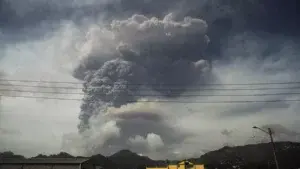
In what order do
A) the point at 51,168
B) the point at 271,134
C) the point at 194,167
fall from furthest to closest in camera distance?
the point at 51,168
the point at 194,167
the point at 271,134

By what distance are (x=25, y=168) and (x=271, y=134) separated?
5394 cm

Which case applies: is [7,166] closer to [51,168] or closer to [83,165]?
[51,168]

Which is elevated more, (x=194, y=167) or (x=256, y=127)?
(x=256, y=127)

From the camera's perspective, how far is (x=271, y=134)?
40.4 metres

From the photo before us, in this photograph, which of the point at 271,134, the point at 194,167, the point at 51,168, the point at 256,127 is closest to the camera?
the point at 256,127

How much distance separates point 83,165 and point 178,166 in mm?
22162

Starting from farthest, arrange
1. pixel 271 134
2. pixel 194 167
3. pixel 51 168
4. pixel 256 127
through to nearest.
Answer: pixel 51 168 → pixel 194 167 → pixel 271 134 → pixel 256 127

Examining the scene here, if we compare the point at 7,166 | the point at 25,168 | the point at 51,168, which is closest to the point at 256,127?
the point at 51,168

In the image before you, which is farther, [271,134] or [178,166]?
[178,166]

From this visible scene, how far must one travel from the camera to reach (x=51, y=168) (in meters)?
65.1

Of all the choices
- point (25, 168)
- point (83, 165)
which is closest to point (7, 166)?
point (25, 168)

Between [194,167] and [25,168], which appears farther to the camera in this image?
[25,168]

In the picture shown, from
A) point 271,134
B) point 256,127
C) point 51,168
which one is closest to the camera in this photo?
point 256,127

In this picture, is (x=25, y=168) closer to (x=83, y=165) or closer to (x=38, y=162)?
(x=38, y=162)
